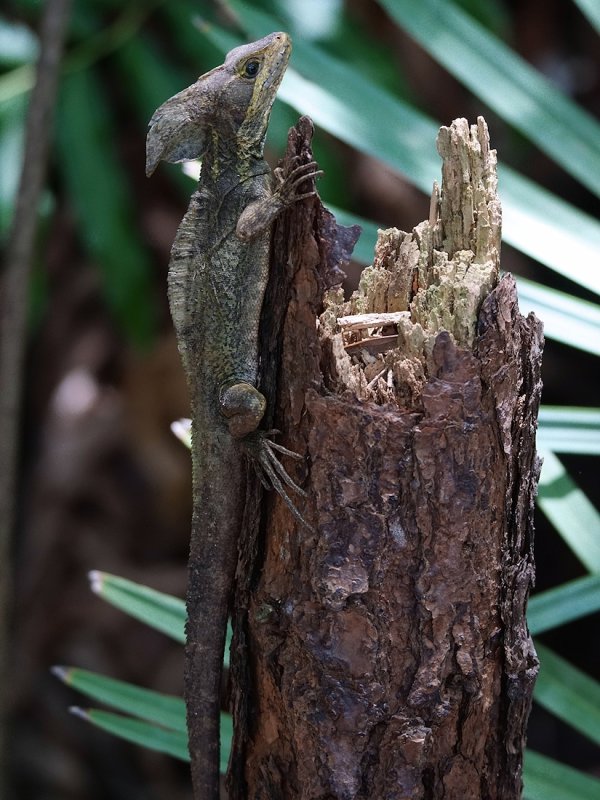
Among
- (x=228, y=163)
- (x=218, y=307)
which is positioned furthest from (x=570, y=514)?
(x=228, y=163)

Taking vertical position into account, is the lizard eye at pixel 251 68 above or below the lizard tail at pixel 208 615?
above

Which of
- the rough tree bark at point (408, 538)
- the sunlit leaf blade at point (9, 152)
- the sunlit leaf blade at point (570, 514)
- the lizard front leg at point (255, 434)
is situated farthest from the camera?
the sunlit leaf blade at point (9, 152)

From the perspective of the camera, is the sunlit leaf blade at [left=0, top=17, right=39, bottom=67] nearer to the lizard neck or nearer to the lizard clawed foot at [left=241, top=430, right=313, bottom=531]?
the lizard neck

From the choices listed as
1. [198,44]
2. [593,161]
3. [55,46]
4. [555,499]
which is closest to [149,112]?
[198,44]

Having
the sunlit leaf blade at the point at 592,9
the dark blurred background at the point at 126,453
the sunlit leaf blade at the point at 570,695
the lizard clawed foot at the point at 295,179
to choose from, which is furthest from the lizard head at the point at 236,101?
the dark blurred background at the point at 126,453

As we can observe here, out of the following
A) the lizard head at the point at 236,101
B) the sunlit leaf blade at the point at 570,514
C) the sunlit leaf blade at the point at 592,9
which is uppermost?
the sunlit leaf blade at the point at 592,9

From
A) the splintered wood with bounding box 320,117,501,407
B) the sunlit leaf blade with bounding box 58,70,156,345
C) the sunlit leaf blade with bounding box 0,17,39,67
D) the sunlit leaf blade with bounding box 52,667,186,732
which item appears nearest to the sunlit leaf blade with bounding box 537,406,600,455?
the splintered wood with bounding box 320,117,501,407

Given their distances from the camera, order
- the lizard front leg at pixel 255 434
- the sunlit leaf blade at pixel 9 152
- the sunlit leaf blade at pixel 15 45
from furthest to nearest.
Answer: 1. the sunlit leaf blade at pixel 15 45
2. the sunlit leaf blade at pixel 9 152
3. the lizard front leg at pixel 255 434

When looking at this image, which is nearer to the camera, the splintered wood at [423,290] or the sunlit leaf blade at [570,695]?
the splintered wood at [423,290]

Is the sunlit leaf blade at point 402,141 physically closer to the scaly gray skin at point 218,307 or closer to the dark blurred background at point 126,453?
the scaly gray skin at point 218,307
